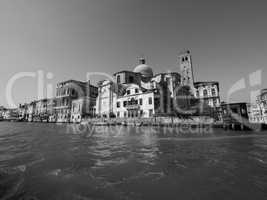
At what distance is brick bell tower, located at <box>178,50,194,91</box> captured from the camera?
53.3 metres

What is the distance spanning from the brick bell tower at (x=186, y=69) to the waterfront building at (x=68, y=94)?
40.5 m

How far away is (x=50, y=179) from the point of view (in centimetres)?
445

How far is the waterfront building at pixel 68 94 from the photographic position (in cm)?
6325

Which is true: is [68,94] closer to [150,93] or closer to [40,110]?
[40,110]

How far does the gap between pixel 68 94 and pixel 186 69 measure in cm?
5728

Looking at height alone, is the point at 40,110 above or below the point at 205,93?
below

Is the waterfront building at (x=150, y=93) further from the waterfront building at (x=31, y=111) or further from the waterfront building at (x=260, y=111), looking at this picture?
the waterfront building at (x=31, y=111)

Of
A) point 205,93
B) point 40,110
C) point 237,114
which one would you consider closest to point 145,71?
point 205,93

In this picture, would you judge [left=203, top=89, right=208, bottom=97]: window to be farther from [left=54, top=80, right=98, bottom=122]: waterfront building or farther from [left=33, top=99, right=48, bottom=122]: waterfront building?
[left=33, top=99, right=48, bottom=122]: waterfront building

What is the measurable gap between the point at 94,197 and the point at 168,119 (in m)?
27.0

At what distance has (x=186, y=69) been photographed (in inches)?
2152

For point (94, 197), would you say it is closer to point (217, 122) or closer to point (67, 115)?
point (217, 122)

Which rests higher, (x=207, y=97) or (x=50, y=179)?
(x=207, y=97)

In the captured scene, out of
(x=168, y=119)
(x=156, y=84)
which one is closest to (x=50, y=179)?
(x=168, y=119)
